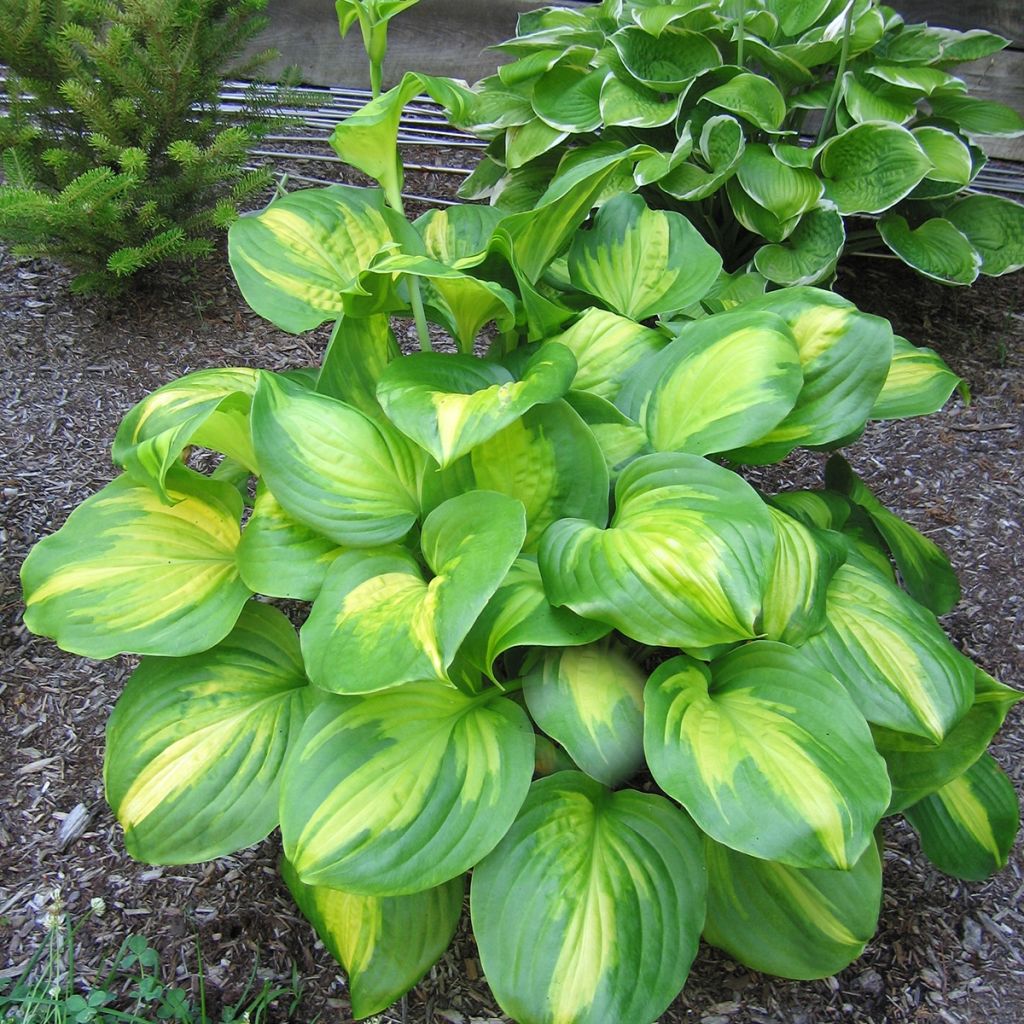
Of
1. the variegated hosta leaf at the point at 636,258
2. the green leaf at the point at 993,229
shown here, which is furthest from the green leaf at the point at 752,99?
the variegated hosta leaf at the point at 636,258

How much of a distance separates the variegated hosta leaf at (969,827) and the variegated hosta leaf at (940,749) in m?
0.12

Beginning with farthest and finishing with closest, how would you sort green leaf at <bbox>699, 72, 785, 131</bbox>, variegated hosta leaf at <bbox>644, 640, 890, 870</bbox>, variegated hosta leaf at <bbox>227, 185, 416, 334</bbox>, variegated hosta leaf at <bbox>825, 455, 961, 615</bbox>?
green leaf at <bbox>699, 72, 785, 131</bbox> → variegated hosta leaf at <bbox>825, 455, 961, 615</bbox> → variegated hosta leaf at <bbox>227, 185, 416, 334</bbox> → variegated hosta leaf at <bbox>644, 640, 890, 870</bbox>

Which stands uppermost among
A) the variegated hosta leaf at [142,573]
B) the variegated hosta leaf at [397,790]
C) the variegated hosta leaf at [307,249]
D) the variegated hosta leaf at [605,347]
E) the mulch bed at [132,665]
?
the variegated hosta leaf at [307,249]

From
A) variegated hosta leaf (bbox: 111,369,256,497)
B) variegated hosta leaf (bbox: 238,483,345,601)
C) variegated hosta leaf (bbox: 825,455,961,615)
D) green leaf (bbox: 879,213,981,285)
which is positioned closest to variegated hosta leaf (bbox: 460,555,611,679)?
variegated hosta leaf (bbox: 238,483,345,601)

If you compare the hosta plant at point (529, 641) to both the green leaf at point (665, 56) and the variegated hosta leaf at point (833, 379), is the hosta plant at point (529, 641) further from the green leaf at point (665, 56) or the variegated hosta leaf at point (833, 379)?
the green leaf at point (665, 56)

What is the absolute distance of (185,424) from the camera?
1212 mm

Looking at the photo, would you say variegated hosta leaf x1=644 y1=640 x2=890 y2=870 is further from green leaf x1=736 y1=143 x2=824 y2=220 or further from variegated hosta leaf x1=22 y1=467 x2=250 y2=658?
green leaf x1=736 y1=143 x2=824 y2=220

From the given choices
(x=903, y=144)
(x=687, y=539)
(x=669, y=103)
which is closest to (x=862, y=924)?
(x=687, y=539)

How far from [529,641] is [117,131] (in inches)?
70.7

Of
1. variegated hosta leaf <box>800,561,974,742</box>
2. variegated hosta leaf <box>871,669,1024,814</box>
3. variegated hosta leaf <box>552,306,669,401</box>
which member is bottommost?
variegated hosta leaf <box>871,669,1024,814</box>

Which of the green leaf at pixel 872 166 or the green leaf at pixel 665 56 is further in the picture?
the green leaf at pixel 665 56

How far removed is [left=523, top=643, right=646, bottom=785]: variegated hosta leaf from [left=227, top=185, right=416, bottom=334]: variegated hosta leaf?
0.69m

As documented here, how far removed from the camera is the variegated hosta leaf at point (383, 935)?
120cm

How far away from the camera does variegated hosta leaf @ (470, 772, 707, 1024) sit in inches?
42.4
